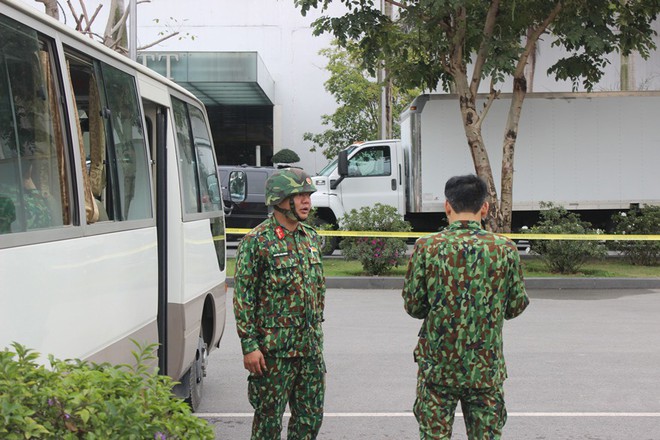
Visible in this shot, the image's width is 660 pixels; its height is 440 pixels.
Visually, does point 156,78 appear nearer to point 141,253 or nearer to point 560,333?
point 141,253

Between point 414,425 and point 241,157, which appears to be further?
point 241,157

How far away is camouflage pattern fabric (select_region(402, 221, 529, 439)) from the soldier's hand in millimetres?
790

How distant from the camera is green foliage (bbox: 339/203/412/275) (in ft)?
51.6

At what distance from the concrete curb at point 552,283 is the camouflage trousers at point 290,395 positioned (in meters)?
10.4

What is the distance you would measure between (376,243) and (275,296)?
11.1 meters

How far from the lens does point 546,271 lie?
1677 centimetres

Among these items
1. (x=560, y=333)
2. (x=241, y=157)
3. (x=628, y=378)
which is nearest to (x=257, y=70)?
(x=241, y=157)

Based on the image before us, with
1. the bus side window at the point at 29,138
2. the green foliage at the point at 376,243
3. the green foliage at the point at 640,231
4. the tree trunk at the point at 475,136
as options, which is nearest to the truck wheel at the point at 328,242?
the green foliage at the point at 376,243

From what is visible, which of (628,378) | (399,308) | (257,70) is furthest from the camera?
(257,70)

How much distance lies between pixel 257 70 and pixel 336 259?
1505 cm

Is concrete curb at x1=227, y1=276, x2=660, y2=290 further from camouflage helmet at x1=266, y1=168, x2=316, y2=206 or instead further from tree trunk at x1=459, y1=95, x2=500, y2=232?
camouflage helmet at x1=266, y1=168, x2=316, y2=206

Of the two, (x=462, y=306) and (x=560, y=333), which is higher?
(x=462, y=306)

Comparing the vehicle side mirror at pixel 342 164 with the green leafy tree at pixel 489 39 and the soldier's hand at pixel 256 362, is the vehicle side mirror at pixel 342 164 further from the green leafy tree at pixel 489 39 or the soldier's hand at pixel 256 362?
the soldier's hand at pixel 256 362

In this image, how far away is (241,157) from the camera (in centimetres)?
4075
